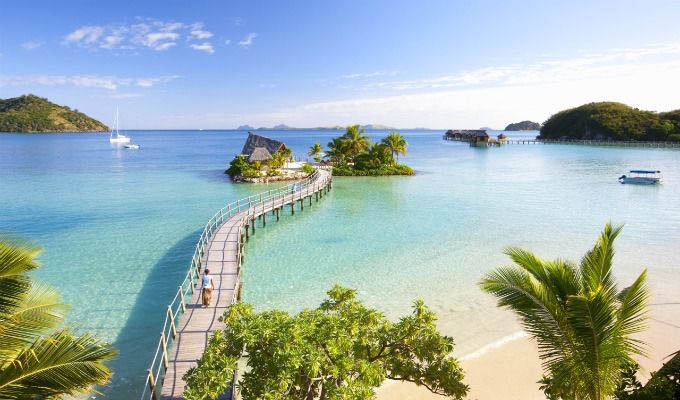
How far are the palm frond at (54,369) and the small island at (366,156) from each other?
47286 mm

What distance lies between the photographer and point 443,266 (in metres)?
19.0

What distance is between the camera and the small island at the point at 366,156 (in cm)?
5200

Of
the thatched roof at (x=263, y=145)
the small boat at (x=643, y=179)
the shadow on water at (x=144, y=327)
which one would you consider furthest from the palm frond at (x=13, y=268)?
the small boat at (x=643, y=179)

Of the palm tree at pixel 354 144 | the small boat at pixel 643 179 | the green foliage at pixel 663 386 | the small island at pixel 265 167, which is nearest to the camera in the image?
the green foliage at pixel 663 386

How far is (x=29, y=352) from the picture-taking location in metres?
4.71

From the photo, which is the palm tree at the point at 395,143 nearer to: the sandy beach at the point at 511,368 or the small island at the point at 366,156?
the small island at the point at 366,156

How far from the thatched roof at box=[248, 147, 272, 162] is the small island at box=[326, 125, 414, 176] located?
28.9ft

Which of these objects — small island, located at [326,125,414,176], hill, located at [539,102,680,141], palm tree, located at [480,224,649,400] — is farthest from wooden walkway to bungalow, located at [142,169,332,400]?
hill, located at [539,102,680,141]

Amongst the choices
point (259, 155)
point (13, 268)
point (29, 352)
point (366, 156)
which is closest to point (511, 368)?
point (29, 352)

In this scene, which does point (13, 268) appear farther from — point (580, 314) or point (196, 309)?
point (196, 309)

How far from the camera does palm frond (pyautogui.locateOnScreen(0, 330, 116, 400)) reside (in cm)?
460

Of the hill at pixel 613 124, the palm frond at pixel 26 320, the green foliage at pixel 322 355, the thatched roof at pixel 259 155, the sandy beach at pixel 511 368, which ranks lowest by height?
the sandy beach at pixel 511 368

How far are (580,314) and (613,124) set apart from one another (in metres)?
132

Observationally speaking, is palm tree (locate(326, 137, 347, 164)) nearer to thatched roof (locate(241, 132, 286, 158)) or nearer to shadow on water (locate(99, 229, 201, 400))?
thatched roof (locate(241, 132, 286, 158))
